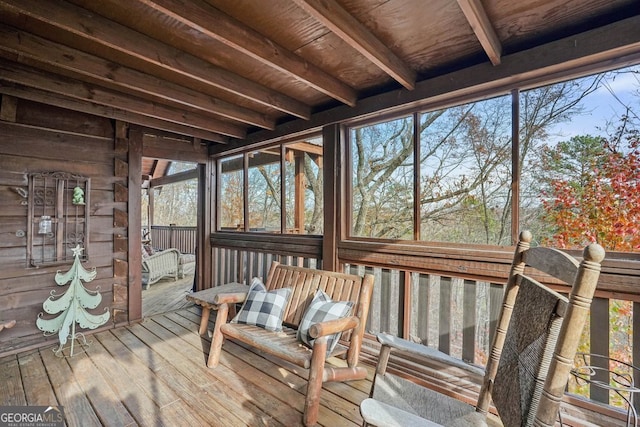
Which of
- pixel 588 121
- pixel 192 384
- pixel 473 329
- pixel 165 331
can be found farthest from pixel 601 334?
pixel 165 331

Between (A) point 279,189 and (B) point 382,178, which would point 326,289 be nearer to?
(B) point 382,178

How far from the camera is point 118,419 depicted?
5.88 feet

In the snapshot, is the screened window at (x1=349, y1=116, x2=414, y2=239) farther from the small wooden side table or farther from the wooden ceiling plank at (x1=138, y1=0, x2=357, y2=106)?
the small wooden side table

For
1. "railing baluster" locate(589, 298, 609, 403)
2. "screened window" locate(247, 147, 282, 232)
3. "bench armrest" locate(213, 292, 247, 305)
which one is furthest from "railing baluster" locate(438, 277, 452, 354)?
"screened window" locate(247, 147, 282, 232)

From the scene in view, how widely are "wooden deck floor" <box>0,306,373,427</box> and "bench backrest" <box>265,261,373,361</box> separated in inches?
15.2

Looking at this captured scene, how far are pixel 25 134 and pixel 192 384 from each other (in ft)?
9.36

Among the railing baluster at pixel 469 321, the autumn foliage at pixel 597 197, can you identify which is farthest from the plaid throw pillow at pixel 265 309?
the autumn foliage at pixel 597 197

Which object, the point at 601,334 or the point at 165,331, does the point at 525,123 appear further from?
the point at 165,331

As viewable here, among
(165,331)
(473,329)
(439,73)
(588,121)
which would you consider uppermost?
(439,73)

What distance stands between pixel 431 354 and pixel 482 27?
1791 millimetres

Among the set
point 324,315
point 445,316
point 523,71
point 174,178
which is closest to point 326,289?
point 324,315

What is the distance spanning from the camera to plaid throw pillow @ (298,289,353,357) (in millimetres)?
2125

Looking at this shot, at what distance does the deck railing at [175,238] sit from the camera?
28.4ft

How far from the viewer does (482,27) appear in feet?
5.22
